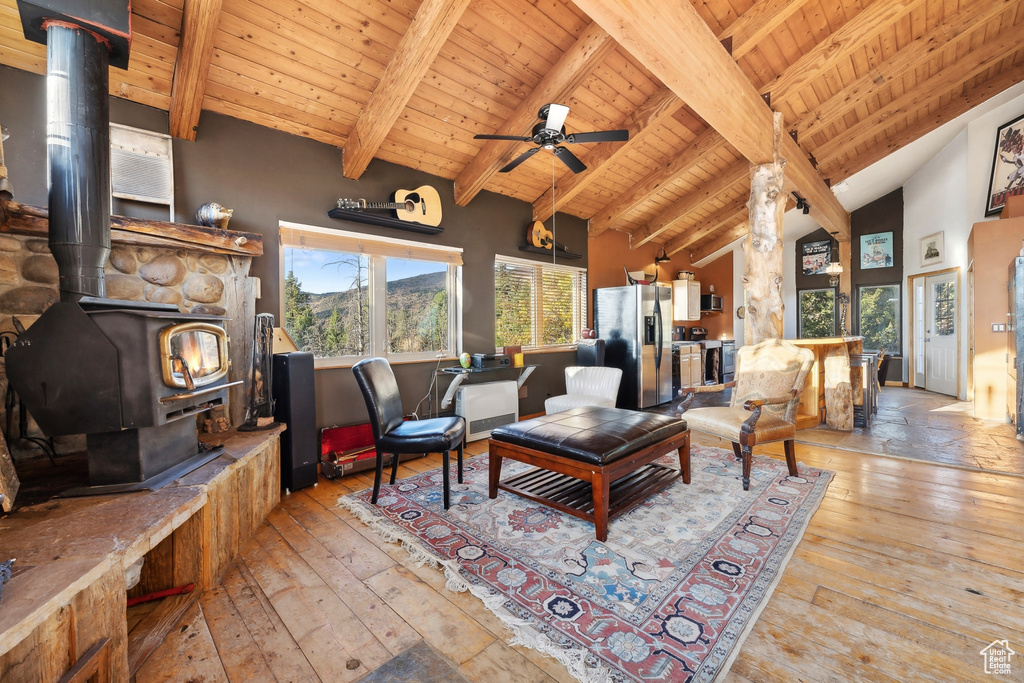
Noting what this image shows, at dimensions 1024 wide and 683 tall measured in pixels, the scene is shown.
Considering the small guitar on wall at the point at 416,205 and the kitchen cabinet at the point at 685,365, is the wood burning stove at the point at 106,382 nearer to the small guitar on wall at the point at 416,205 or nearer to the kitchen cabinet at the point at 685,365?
the small guitar on wall at the point at 416,205

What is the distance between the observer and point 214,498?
197cm

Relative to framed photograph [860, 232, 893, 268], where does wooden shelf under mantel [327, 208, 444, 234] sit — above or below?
below

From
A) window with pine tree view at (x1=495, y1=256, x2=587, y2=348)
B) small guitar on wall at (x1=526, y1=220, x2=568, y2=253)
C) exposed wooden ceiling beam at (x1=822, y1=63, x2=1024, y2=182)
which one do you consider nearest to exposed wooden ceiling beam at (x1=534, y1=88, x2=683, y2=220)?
small guitar on wall at (x1=526, y1=220, x2=568, y2=253)

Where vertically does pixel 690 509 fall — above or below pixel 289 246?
below

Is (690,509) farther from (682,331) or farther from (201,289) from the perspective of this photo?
(682,331)

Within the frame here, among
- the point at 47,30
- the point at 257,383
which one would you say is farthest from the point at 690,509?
the point at 47,30

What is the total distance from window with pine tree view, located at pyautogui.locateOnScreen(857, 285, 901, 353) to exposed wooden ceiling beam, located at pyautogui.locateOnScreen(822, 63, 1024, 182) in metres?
2.92

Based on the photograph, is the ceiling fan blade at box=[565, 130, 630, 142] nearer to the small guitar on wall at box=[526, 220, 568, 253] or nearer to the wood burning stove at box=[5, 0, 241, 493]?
the small guitar on wall at box=[526, 220, 568, 253]

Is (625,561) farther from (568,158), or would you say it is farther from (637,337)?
(637,337)

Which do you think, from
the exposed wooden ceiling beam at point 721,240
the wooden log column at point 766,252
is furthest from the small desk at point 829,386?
the exposed wooden ceiling beam at point 721,240

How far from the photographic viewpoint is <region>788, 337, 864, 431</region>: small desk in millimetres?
4367

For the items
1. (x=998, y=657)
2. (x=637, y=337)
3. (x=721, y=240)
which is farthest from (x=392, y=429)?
(x=721, y=240)

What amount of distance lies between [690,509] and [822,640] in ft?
3.54

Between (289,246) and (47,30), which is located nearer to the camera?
(47,30)
